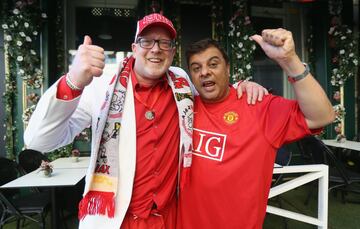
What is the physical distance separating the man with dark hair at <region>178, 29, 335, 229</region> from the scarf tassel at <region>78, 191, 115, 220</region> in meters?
0.37

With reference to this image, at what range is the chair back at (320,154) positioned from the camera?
4078 mm

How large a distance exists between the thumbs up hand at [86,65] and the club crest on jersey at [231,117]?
731 mm

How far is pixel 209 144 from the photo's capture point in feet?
5.26

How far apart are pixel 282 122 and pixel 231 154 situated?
0.30 m

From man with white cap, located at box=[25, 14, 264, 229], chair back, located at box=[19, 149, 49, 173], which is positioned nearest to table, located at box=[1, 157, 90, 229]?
chair back, located at box=[19, 149, 49, 173]

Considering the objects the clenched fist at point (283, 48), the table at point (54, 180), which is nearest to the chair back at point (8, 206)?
the table at point (54, 180)

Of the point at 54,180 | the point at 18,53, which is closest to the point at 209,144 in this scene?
the point at 54,180

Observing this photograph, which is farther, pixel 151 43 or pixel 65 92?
pixel 151 43

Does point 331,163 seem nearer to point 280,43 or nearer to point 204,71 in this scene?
point 204,71

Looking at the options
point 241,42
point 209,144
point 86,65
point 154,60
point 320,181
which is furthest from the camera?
point 241,42

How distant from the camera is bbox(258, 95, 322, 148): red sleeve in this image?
4.80 ft

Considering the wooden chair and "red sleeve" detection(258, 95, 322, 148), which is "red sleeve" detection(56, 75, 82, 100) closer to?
"red sleeve" detection(258, 95, 322, 148)

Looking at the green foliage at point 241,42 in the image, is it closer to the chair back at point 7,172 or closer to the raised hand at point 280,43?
the chair back at point 7,172

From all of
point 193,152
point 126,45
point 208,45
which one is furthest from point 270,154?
point 126,45
